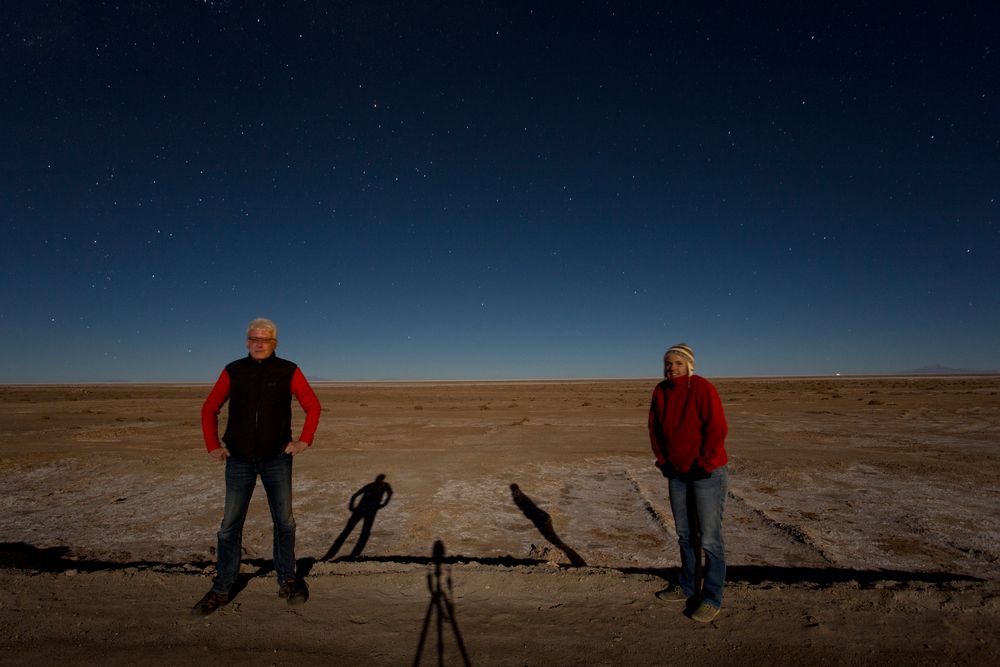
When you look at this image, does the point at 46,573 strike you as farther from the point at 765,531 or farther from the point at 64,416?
the point at 64,416

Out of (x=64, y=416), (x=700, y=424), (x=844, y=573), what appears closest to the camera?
(x=700, y=424)

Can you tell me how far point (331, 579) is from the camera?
511 cm

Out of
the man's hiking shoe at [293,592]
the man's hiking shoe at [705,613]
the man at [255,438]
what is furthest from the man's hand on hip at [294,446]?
the man's hiking shoe at [705,613]

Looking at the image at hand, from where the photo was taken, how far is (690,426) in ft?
13.4

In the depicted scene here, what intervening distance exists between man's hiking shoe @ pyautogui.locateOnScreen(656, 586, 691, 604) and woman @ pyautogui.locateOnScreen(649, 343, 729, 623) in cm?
13

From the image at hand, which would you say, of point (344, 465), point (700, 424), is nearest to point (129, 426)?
point (344, 465)

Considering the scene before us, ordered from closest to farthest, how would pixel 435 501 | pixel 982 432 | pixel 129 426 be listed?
pixel 435 501, pixel 982 432, pixel 129 426

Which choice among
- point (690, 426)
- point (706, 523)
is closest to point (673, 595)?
point (706, 523)

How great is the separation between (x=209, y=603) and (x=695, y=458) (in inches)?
173

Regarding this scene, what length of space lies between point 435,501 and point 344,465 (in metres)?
4.38

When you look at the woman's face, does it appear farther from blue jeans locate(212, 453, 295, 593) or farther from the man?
blue jeans locate(212, 453, 295, 593)

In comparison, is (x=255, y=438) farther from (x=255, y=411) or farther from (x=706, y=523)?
(x=706, y=523)

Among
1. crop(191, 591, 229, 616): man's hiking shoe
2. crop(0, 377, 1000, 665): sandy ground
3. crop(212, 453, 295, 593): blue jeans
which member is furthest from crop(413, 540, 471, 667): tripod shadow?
crop(191, 591, 229, 616): man's hiking shoe

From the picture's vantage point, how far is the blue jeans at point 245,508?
4.38m
